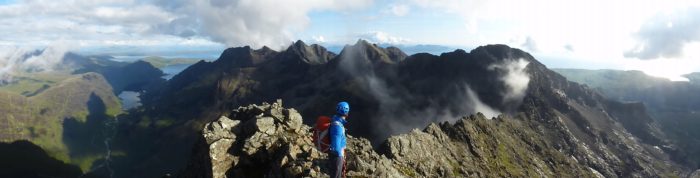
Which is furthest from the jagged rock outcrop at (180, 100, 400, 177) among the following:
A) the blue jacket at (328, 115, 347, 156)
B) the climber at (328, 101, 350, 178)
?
the blue jacket at (328, 115, 347, 156)

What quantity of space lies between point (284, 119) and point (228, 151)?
9398mm

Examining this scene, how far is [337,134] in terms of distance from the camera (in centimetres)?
3222

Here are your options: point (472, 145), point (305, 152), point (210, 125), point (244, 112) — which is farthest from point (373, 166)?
point (472, 145)

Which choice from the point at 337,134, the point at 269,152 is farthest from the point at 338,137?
the point at 269,152

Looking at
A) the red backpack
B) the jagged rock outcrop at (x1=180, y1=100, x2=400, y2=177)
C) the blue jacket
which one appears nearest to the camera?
the blue jacket

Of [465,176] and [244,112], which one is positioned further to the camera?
[465,176]

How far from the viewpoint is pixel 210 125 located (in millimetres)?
56875

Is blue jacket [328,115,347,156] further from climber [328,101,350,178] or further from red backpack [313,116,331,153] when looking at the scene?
red backpack [313,116,331,153]

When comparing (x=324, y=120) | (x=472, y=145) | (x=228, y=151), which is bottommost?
(x=472, y=145)

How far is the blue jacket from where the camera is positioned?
32188 millimetres

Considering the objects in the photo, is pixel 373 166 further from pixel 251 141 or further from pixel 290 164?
pixel 251 141

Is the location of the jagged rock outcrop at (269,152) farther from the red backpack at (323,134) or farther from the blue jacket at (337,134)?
the blue jacket at (337,134)

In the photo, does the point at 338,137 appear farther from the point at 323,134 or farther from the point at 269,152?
the point at 269,152

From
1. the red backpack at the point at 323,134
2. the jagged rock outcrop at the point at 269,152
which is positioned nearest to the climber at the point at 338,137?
the red backpack at the point at 323,134
